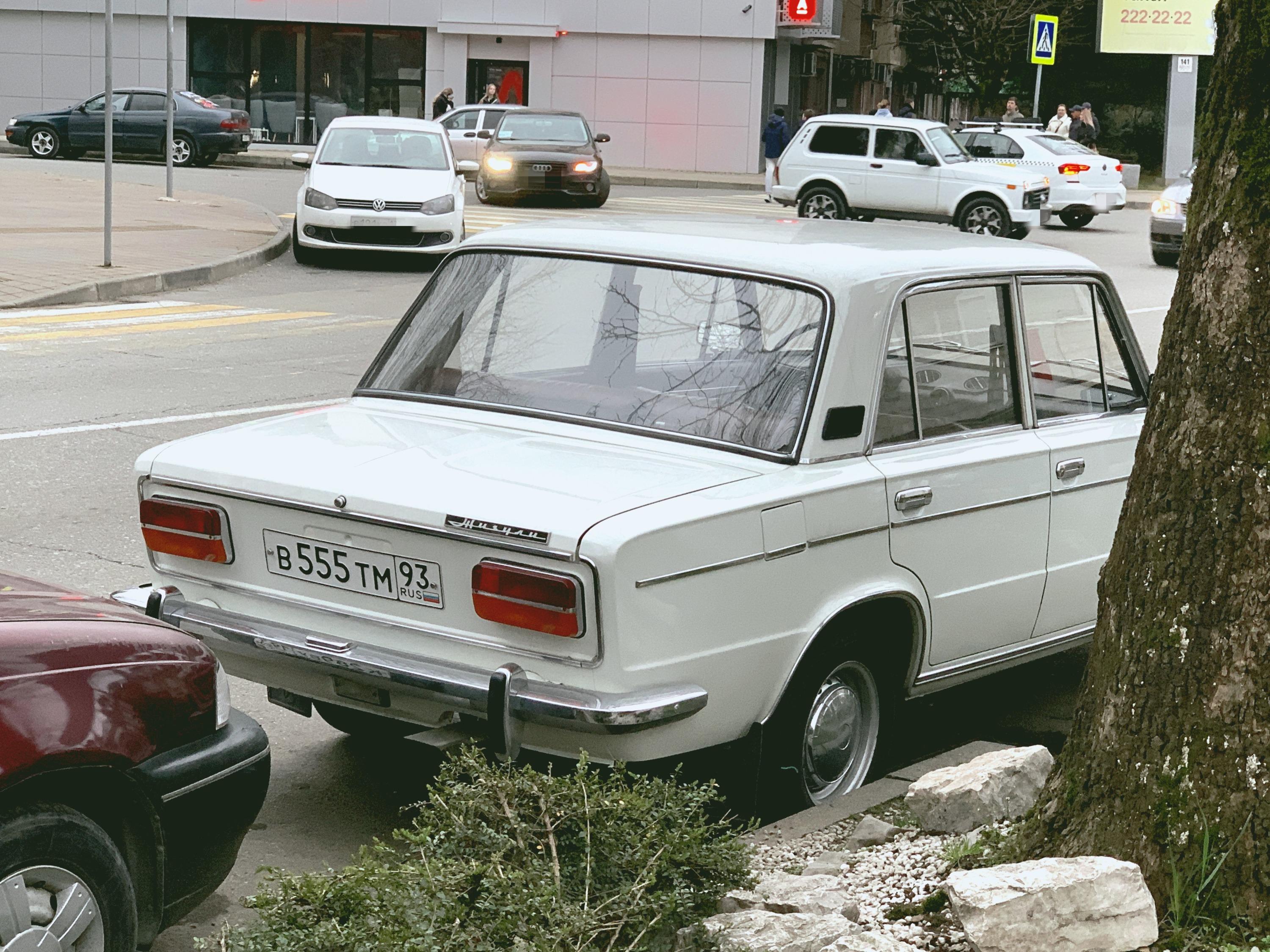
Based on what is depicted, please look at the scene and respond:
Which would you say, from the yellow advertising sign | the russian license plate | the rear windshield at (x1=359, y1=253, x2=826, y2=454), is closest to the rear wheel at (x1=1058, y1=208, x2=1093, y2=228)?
the yellow advertising sign

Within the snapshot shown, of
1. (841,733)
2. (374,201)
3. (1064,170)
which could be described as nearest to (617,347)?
(841,733)

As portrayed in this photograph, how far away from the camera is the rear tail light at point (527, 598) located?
395cm

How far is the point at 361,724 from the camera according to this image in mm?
5219

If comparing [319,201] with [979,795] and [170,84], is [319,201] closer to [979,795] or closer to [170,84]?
[170,84]

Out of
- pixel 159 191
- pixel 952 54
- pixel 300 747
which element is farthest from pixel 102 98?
pixel 300 747

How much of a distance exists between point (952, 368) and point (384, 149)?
16020 mm

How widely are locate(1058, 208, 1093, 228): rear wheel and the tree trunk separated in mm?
26693

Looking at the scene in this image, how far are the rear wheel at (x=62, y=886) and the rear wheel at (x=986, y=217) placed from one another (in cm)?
2277

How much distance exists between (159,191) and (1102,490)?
78.6ft

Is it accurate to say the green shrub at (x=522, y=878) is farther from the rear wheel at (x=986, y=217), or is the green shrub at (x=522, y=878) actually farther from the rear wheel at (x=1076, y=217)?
the rear wheel at (x=1076, y=217)

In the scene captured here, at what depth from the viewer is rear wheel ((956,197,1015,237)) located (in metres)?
24.9

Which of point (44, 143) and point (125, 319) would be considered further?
point (44, 143)

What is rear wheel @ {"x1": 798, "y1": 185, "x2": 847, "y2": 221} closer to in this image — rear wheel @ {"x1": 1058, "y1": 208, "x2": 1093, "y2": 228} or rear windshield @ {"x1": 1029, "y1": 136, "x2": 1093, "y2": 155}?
rear wheel @ {"x1": 1058, "y1": 208, "x2": 1093, "y2": 228}

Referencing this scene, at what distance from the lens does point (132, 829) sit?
3342 millimetres
